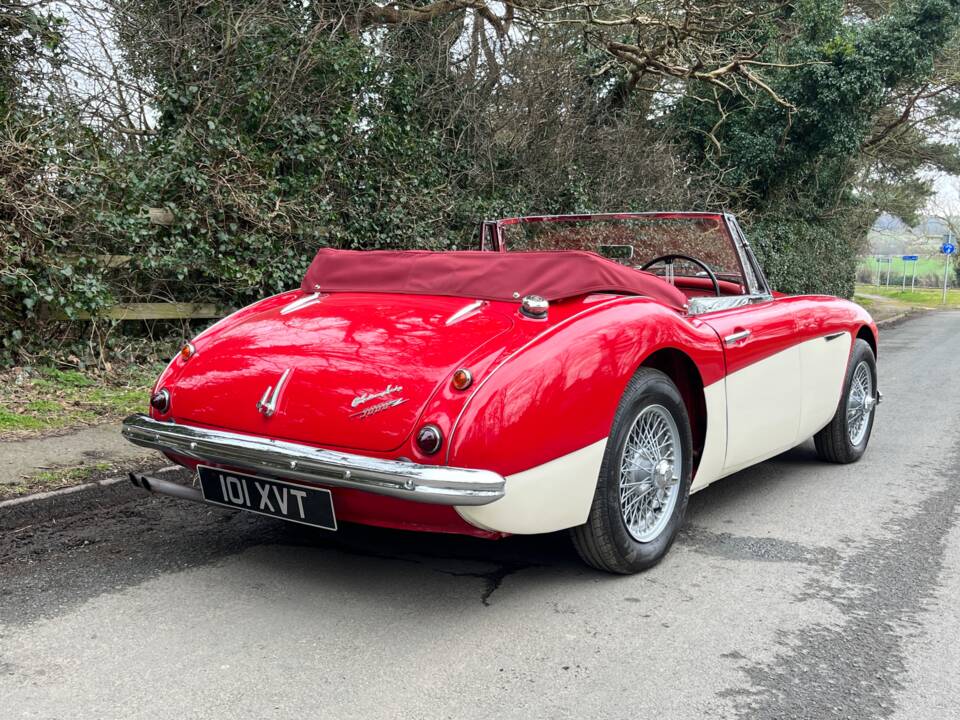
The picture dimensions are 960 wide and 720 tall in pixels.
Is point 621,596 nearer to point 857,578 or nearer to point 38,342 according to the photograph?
point 857,578

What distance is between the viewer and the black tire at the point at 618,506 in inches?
125

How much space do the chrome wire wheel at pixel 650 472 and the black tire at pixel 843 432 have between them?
2.05 m

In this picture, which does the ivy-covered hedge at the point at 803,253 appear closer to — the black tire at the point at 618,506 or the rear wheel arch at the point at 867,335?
the rear wheel arch at the point at 867,335

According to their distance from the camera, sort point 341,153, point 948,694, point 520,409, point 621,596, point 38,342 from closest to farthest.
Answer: point 948,694 < point 520,409 < point 621,596 < point 38,342 < point 341,153

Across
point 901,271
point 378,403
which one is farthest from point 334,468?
point 901,271

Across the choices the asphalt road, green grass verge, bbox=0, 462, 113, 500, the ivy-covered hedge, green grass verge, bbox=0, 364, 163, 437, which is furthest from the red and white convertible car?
the ivy-covered hedge

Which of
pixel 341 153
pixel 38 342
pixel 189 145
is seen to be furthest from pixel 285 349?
pixel 341 153

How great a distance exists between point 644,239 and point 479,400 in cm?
235

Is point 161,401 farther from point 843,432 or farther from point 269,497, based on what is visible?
point 843,432

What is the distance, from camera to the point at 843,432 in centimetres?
521

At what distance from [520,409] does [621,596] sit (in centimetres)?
87

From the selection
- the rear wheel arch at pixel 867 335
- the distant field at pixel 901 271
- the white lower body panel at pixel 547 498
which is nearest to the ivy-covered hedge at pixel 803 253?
the rear wheel arch at pixel 867 335

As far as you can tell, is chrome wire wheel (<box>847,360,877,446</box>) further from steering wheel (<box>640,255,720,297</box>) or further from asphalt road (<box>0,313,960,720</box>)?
steering wheel (<box>640,255,720,297</box>)

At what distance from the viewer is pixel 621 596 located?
3.21 metres
